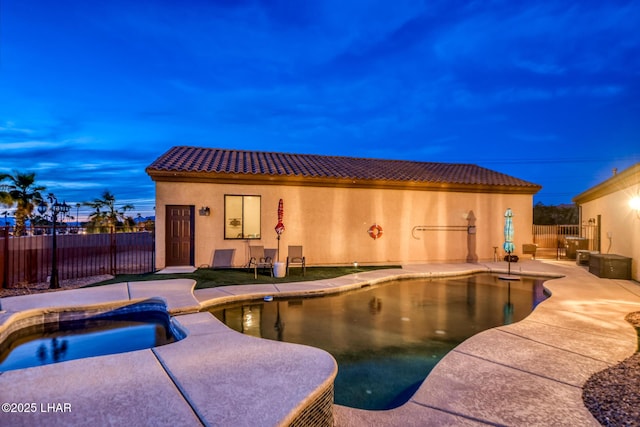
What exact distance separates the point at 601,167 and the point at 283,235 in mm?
83752

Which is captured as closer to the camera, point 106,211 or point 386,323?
point 386,323

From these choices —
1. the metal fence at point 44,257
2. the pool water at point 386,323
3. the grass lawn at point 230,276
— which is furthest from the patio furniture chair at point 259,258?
the metal fence at point 44,257

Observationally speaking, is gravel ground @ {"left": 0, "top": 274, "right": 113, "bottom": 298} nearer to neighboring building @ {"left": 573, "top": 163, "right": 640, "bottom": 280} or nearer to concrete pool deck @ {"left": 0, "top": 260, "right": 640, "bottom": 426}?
concrete pool deck @ {"left": 0, "top": 260, "right": 640, "bottom": 426}

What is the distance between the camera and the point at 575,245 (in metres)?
15.7

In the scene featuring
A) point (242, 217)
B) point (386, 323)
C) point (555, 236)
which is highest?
point (242, 217)

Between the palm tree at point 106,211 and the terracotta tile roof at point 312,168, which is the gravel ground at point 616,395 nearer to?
the terracotta tile roof at point 312,168

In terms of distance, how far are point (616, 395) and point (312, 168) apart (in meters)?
11.7

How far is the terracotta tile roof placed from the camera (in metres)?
A: 11.9

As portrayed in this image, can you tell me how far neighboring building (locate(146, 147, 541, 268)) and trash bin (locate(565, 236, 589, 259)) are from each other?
2.61m

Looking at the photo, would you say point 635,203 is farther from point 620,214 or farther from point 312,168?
point 312,168

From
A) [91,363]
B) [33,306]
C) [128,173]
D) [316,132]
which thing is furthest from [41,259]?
[316,132]

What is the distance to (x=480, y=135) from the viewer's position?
236 feet

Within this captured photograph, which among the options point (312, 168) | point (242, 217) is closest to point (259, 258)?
point (242, 217)

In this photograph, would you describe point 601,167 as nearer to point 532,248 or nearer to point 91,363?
point 532,248
